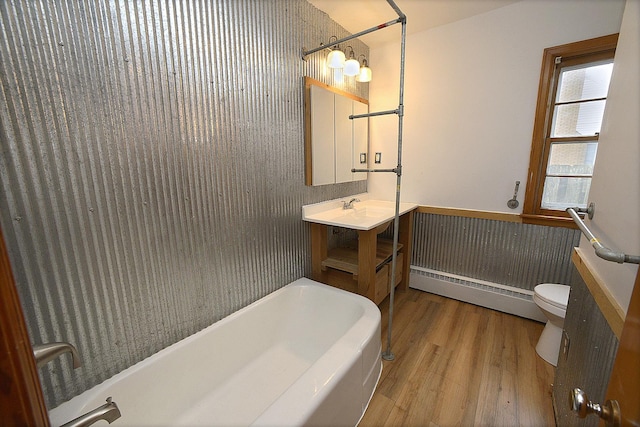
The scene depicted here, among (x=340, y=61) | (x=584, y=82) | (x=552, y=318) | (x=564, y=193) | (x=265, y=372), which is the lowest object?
(x=265, y=372)

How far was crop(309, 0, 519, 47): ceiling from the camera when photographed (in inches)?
72.8

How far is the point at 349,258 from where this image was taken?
83.4 inches

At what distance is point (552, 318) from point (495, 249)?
687 mm

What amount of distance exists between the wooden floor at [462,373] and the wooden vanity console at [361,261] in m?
0.40

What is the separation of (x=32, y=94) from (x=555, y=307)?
271 cm

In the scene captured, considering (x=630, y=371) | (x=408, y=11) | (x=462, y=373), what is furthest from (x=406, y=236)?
(x=630, y=371)

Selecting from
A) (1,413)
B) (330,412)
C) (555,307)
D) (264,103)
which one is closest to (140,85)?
(264,103)

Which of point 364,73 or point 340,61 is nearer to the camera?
point 340,61

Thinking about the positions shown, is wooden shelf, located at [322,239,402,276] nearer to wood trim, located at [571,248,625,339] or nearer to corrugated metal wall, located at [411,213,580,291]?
corrugated metal wall, located at [411,213,580,291]

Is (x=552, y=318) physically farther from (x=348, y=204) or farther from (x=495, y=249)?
(x=348, y=204)

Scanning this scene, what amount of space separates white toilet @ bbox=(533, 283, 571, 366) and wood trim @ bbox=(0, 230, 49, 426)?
7.43 feet

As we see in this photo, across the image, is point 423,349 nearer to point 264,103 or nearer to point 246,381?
point 246,381

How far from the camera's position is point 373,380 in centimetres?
143

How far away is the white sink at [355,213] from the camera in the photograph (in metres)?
1.80
